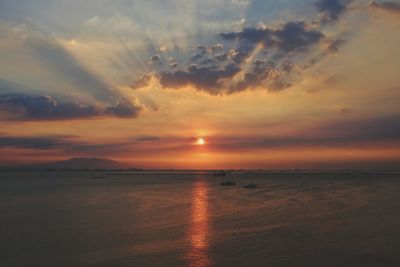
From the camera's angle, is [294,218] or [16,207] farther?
[16,207]

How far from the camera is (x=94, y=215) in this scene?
46.2m

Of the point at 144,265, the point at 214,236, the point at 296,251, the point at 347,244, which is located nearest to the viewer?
the point at 144,265

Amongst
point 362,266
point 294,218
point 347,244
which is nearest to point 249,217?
point 294,218

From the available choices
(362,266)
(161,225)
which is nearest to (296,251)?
(362,266)

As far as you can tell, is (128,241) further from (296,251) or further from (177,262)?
(296,251)

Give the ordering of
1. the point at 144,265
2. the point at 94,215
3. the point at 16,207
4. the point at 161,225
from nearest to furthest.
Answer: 1. the point at 144,265
2. the point at 161,225
3. the point at 94,215
4. the point at 16,207

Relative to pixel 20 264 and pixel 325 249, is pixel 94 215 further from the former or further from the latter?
pixel 325 249

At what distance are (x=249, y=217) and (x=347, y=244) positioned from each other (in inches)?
585

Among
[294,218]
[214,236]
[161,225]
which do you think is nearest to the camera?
[214,236]

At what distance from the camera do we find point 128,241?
101 ft

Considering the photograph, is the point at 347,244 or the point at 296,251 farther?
the point at 347,244

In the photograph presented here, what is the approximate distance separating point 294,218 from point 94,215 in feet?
72.8

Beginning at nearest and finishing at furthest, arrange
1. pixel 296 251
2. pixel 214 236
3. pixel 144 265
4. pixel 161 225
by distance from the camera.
→ pixel 144 265, pixel 296 251, pixel 214 236, pixel 161 225

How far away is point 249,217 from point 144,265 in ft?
71.0
